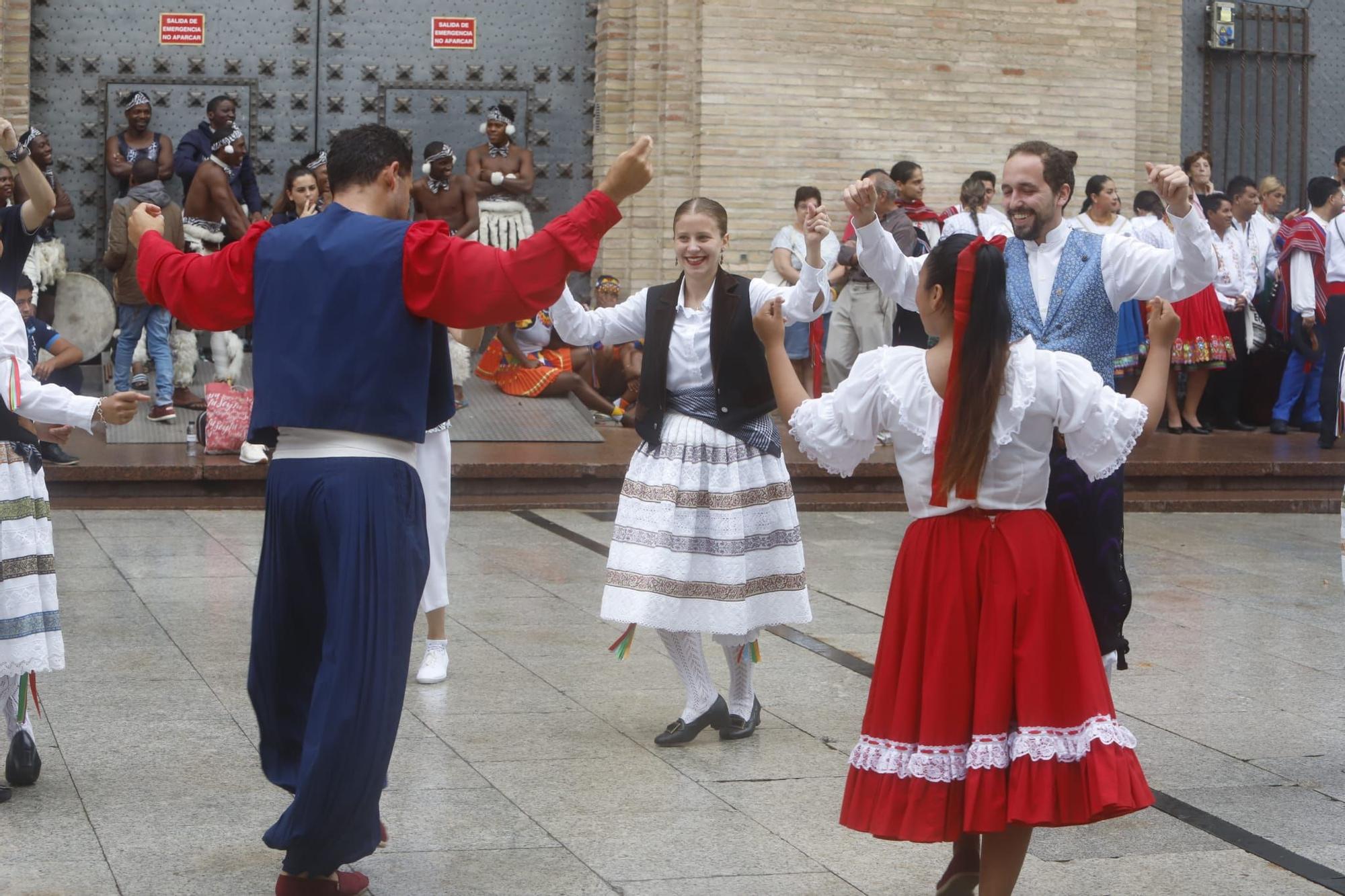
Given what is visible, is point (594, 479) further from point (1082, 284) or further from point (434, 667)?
point (1082, 284)

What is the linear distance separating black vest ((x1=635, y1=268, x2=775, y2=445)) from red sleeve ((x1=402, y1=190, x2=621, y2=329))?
192 centimetres

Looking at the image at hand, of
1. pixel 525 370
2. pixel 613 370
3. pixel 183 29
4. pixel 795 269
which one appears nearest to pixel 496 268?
pixel 795 269

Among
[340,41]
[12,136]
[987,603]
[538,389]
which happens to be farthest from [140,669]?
[340,41]

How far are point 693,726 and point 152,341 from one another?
7.76 metres

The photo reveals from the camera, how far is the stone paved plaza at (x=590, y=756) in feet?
15.4

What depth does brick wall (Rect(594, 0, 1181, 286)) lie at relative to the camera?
14812 mm

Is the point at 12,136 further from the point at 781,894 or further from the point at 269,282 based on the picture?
the point at 781,894

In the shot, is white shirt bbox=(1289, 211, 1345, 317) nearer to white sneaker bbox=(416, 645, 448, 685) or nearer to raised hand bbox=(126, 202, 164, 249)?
white sneaker bbox=(416, 645, 448, 685)

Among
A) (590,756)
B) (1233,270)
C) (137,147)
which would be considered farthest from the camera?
(1233,270)

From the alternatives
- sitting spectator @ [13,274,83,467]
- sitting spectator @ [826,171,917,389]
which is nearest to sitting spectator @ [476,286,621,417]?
sitting spectator @ [826,171,917,389]

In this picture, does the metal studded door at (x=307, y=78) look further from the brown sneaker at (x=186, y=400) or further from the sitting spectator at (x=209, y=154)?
the brown sneaker at (x=186, y=400)

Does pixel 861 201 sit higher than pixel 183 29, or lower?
lower

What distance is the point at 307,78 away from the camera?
15.1 metres

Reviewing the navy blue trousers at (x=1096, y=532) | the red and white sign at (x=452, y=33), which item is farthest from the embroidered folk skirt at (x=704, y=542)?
the red and white sign at (x=452, y=33)
